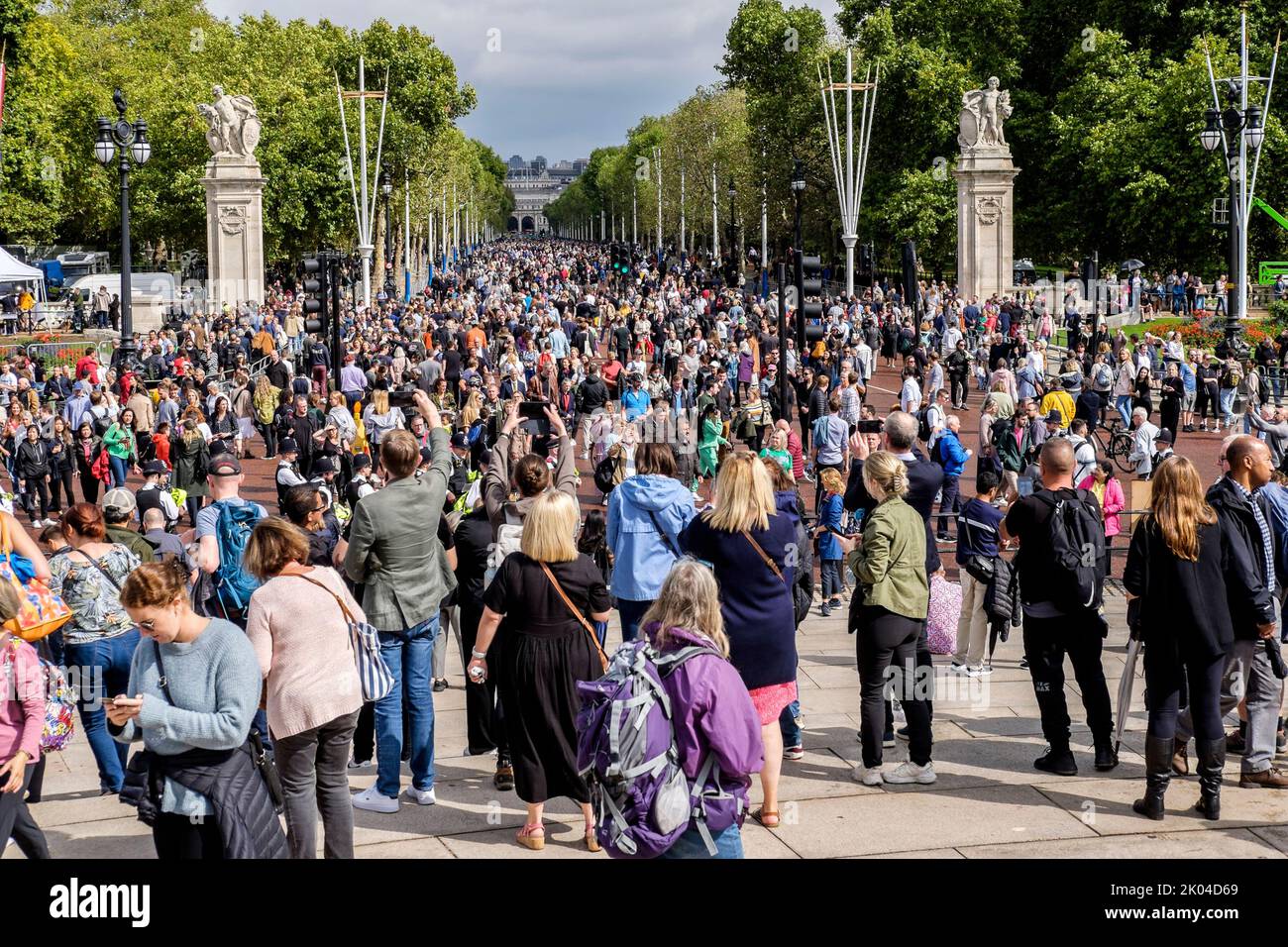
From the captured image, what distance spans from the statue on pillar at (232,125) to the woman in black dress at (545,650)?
39706 millimetres

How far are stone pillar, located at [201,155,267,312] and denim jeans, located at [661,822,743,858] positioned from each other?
4129cm

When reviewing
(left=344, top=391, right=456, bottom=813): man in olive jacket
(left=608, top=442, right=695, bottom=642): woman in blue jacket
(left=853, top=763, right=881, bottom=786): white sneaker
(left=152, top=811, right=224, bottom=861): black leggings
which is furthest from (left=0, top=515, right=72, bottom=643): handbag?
(left=853, top=763, right=881, bottom=786): white sneaker

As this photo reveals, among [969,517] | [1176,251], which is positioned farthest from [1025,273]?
[969,517]

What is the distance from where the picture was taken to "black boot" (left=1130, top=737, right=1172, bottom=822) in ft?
23.0

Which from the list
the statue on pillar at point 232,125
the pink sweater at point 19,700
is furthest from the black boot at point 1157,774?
the statue on pillar at point 232,125

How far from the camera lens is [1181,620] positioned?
7.02m

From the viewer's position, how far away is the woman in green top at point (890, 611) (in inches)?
294

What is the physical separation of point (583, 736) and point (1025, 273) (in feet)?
161

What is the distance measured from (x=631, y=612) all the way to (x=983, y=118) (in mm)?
39394

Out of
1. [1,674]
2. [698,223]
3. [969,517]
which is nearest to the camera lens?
[1,674]

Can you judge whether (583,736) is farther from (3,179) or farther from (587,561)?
(3,179)

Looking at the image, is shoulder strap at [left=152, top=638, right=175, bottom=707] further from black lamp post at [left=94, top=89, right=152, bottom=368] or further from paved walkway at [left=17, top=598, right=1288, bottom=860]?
black lamp post at [left=94, top=89, right=152, bottom=368]

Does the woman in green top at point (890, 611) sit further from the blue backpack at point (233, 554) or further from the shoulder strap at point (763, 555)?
the blue backpack at point (233, 554)

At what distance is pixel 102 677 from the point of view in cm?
782
